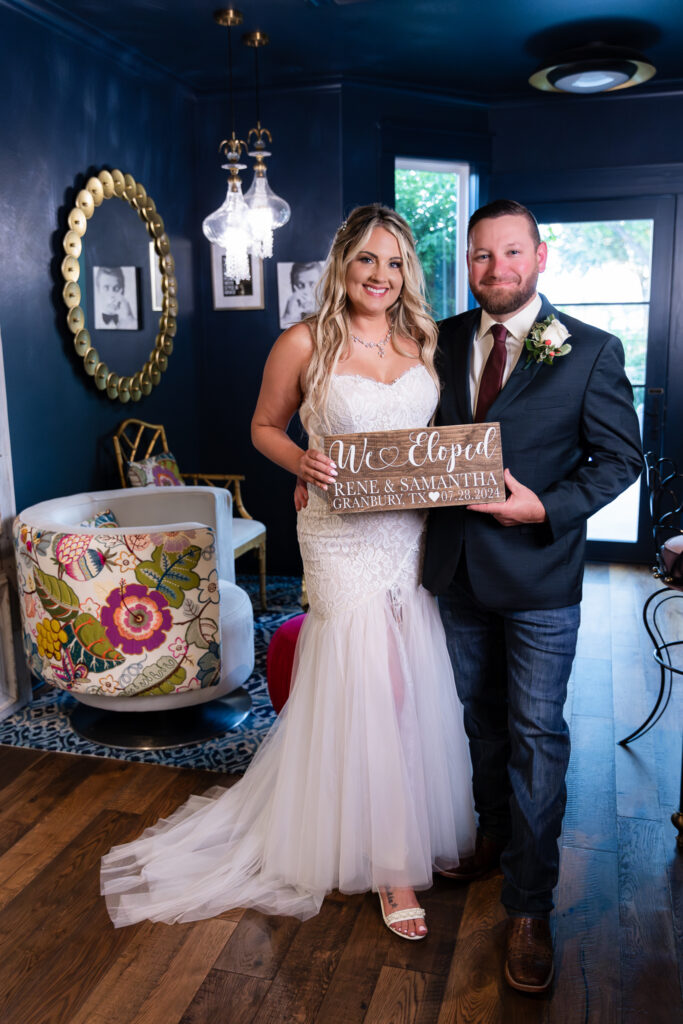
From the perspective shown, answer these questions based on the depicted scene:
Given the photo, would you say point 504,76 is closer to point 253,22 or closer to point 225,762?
point 253,22

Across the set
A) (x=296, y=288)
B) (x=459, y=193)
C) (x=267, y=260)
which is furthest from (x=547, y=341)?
(x=459, y=193)

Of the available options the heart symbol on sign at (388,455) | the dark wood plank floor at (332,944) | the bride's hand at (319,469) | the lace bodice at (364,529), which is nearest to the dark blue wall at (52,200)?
the dark wood plank floor at (332,944)

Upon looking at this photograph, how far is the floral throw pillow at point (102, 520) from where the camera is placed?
3606 millimetres

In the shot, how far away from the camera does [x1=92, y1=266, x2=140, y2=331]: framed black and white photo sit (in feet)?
14.2

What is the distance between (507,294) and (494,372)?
0.18 meters

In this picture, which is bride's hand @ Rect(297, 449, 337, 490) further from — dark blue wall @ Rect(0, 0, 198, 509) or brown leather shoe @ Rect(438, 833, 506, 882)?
dark blue wall @ Rect(0, 0, 198, 509)

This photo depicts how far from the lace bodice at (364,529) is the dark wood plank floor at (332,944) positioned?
82 centimetres

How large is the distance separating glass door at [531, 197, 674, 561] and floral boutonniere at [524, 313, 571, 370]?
375 centimetres

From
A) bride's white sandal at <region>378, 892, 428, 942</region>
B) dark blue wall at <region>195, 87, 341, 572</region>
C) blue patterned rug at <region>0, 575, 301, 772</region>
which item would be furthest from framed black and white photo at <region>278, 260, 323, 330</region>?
bride's white sandal at <region>378, 892, 428, 942</region>

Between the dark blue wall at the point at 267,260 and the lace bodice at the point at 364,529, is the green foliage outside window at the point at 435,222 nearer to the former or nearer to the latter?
the dark blue wall at the point at 267,260

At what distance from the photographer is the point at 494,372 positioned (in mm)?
2021

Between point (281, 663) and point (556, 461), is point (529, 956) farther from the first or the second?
point (281, 663)

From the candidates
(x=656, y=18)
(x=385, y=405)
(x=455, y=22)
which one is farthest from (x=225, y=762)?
(x=656, y=18)

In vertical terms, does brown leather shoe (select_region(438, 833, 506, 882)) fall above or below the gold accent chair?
below
